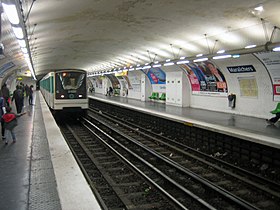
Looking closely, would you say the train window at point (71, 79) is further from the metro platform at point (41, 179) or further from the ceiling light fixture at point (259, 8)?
the ceiling light fixture at point (259, 8)

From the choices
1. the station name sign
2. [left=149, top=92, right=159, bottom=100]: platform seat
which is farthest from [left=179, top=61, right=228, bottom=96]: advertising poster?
[left=149, top=92, right=159, bottom=100]: platform seat

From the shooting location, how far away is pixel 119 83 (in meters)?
29.6

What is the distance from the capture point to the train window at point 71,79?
49.4 ft

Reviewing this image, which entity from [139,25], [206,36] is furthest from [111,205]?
[206,36]

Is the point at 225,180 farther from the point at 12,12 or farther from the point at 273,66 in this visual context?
the point at 12,12

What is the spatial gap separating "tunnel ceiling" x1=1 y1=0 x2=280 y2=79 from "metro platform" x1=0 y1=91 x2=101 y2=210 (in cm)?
348

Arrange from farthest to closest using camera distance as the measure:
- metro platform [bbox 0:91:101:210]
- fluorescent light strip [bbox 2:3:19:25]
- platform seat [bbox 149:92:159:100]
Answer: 1. platform seat [bbox 149:92:159:100]
2. fluorescent light strip [bbox 2:3:19:25]
3. metro platform [bbox 0:91:101:210]

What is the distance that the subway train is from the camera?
14.9 meters

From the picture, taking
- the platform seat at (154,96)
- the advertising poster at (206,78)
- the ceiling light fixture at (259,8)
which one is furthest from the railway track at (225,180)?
the platform seat at (154,96)

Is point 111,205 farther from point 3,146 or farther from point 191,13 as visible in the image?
point 191,13

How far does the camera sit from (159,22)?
32.2 feet

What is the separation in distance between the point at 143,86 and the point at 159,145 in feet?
39.4

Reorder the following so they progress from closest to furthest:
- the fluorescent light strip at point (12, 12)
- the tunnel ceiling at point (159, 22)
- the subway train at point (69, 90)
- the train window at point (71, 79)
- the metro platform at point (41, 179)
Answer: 1. the metro platform at point (41, 179)
2. the fluorescent light strip at point (12, 12)
3. the tunnel ceiling at point (159, 22)
4. the subway train at point (69, 90)
5. the train window at point (71, 79)

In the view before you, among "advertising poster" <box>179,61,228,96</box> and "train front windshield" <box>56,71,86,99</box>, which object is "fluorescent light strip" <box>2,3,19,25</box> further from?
"advertising poster" <box>179,61,228,96</box>
